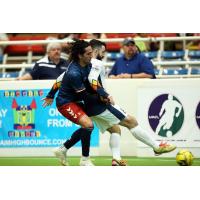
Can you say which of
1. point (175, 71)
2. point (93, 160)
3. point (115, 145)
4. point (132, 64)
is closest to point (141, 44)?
point (175, 71)

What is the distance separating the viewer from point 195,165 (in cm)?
1264

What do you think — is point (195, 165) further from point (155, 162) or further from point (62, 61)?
point (62, 61)

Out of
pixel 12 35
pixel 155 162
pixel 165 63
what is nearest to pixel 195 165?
pixel 155 162

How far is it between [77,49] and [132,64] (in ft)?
7.77

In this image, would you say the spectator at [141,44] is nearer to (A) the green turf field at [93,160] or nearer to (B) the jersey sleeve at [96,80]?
(A) the green turf field at [93,160]

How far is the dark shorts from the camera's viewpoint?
12273mm

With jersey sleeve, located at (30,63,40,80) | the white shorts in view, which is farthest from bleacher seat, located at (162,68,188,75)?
the white shorts

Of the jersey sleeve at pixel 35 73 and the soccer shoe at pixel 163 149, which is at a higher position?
the jersey sleeve at pixel 35 73

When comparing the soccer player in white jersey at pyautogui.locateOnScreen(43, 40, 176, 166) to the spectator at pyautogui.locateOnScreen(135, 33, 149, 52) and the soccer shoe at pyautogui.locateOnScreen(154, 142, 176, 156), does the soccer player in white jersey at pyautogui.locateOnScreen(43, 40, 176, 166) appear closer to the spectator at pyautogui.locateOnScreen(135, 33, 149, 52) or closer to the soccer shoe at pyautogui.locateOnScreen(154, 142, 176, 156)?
the soccer shoe at pyautogui.locateOnScreen(154, 142, 176, 156)

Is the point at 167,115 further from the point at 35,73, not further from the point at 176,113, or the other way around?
the point at 35,73

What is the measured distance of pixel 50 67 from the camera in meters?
14.9

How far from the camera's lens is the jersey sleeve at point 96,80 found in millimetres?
12109

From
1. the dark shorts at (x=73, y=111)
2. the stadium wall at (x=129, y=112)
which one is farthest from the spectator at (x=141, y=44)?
the dark shorts at (x=73, y=111)

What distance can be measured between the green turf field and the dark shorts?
970 millimetres
